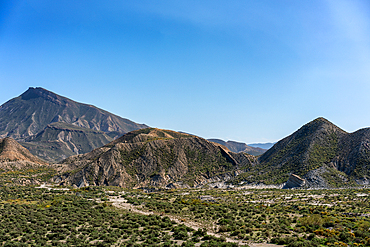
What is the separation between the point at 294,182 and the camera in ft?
265

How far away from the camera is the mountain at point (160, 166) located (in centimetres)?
9456

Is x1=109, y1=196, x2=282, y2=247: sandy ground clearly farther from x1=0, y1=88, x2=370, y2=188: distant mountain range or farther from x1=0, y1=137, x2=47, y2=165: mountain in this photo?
x1=0, y1=137, x2=47, y2=165: mountain

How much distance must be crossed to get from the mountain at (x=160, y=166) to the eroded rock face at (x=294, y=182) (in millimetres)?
26838

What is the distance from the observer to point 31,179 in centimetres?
9650

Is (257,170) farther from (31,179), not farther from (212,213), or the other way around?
(31,179)

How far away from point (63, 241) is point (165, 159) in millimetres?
79161

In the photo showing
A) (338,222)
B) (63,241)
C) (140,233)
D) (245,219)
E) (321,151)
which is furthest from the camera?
(321,151)

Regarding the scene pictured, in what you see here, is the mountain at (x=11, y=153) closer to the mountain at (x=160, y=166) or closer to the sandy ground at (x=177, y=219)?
the mountain at (x=160, y=166)

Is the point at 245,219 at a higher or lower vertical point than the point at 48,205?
higher

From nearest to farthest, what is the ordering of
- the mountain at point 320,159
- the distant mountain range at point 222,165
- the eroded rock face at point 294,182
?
the eroded rock face at point 294,182
the mountain at point 320,159
the distant mountain range at point 222,165

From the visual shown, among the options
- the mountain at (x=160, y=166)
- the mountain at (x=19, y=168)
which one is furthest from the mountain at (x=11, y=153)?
the mountain at (x=160, y=166)

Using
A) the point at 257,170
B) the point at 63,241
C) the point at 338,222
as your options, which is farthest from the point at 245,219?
the point at 257,170

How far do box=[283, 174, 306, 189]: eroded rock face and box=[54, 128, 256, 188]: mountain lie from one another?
2684cm

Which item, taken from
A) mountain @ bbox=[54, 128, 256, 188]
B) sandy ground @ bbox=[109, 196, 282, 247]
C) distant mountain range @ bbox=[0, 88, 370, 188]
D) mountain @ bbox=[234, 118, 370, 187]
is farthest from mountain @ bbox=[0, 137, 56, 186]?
mountain @ bbox=[234, 118, 370, 187]
